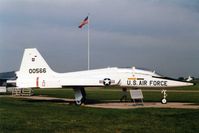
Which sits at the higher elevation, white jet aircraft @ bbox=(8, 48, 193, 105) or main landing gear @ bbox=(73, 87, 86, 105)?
white jet aircraft @ bbox=(8, 48, 193, 105)

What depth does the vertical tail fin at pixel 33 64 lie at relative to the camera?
2494cm

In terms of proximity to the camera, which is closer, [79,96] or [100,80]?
[100,80]

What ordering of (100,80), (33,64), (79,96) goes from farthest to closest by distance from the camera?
(33,64), (79,96), (100,80)

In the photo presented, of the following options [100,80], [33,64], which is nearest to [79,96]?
[100,80]

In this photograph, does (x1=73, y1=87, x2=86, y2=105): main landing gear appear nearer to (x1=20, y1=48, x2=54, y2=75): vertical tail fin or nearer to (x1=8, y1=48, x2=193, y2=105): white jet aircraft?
(x1=8, y1=48, x2=193, y2=105): white jet aircraft

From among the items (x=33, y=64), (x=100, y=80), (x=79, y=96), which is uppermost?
(x=33, y=64)

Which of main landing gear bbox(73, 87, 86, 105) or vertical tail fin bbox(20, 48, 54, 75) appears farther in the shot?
vertical tail fin bbox(20, 48, 54, 75)

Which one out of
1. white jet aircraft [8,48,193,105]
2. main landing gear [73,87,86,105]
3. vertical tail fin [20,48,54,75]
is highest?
vertical tail fin [20,48,54,75]

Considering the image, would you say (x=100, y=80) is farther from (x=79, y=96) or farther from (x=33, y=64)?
(x=33, y=64)

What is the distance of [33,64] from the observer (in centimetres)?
2514

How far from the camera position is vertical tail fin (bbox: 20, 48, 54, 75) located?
24938 millimetres

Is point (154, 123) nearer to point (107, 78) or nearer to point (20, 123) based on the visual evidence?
point (20, 123)

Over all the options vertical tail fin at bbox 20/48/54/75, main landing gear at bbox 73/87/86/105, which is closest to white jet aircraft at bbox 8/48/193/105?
main landing gear at bbox 73/87/86/105

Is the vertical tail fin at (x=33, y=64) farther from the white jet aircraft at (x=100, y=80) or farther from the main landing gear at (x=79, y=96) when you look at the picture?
the main landing gear at (x=79, y=96)
